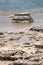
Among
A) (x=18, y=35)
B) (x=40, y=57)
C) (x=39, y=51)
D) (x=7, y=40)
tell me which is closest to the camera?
(x=40, y=57)

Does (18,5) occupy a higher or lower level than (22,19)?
lower

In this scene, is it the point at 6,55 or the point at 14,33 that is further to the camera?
the point at 14,33

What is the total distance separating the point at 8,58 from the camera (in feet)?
34.4

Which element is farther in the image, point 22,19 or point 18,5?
point 18,5

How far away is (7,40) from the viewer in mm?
14852

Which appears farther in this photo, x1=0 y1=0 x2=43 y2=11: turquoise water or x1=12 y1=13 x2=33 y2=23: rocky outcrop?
x1=0 y1=0 x2=43 y2=11: turquoise water

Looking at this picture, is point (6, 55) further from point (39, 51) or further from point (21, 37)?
point (21, 37)

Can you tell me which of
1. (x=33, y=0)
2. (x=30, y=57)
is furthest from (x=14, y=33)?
(x=33, y=0)

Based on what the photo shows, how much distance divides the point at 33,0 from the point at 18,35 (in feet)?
134

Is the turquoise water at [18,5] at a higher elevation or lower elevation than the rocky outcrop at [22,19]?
lower

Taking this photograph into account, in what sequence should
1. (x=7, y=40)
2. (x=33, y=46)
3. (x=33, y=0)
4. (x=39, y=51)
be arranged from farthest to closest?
(x=33, y=0), (x=7, y=40), (x=33, y=46), (x=39, y=51)

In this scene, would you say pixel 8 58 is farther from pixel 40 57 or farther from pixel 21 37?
pixel 21 37

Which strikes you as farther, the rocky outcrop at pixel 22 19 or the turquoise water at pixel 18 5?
the turquoise water at pixel 18 5

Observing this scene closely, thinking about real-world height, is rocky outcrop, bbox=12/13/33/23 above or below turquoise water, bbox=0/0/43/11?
above
